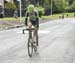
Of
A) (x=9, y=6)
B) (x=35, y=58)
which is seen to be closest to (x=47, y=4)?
(x=9, y=6)

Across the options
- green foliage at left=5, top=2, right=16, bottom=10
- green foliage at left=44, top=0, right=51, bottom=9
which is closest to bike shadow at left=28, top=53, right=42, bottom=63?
green foliage at left=5, top=2, right=16, bottom=10

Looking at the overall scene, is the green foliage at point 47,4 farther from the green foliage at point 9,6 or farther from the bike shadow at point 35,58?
the bike shadow at point 35,58

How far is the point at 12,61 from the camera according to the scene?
37.4 ft

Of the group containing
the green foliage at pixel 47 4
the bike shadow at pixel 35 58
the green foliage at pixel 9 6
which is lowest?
the bike shadow at pixel 35 58

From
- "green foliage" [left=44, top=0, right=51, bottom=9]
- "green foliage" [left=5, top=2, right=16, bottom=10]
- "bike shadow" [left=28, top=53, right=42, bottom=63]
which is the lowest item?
"bike shadow" [left=28, top=53, right=42, bottom=63]

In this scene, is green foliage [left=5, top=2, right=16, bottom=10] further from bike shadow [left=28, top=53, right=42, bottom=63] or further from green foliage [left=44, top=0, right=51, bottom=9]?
bike shadow [left=28, top=53, right=42, bottom=63]

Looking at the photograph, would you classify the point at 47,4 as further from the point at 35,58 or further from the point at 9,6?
the point at 35,58

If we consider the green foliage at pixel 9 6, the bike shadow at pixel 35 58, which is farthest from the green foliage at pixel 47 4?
the bike shadow at pixel 35 58

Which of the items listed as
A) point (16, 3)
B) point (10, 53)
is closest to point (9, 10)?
point (16, 3)

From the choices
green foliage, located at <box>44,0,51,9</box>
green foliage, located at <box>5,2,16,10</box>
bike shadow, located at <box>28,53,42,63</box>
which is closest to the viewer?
bike shadow, located at <box>28,53,42,63</box>

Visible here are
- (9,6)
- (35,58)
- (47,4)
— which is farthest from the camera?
(47,4)

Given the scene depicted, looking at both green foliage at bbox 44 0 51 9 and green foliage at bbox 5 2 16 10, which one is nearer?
green foliage at bbox 5 2 16 10

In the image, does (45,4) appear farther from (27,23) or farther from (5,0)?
(27,23)

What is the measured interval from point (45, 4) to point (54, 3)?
9.92 feet
